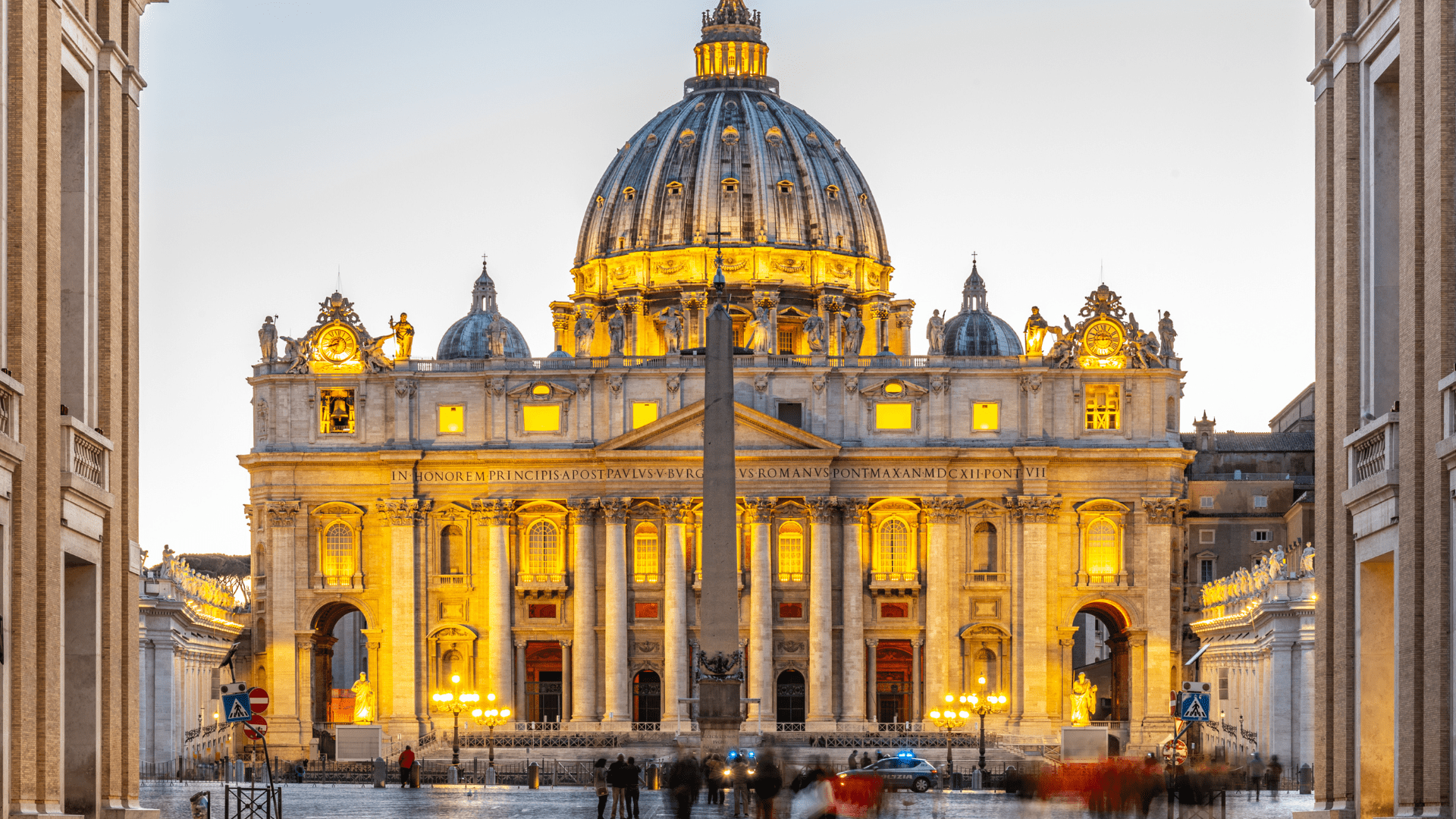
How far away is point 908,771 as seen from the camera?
74062 millimetres

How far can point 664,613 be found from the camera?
10819 cm

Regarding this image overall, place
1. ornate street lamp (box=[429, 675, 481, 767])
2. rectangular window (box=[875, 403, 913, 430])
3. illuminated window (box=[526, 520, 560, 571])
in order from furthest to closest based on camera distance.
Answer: illuminated window (box=[526, 520, 560, 571]) → rectangular window (box=[875, 403, 913, 430]) → ornate street lamp (box=[429, 675, 481, 767])

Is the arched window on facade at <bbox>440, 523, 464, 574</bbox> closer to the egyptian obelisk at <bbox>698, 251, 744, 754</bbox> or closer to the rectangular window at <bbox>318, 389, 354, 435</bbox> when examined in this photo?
the rectangular window at <bbox>318, 389, 354, 435</bbox>

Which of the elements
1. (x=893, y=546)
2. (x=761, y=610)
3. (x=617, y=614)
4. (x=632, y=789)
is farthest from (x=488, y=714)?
(x=632, y=789)

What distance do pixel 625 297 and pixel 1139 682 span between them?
37.5 m

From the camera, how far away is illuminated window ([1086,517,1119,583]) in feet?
356

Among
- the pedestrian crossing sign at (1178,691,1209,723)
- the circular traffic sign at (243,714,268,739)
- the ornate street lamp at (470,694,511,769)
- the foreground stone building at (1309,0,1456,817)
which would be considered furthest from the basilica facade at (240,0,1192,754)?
the foreground stone building at (1309,0,1456,817)

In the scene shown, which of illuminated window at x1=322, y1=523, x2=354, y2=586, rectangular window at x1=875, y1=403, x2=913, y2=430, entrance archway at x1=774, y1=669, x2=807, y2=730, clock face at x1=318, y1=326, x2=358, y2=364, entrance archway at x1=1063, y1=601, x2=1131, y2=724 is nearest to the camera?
entrance archway at x1=1063, y1=601, x2=1131, y2=724

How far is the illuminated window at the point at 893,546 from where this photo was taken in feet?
357

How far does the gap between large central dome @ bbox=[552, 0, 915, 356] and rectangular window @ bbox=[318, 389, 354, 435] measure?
19821mm

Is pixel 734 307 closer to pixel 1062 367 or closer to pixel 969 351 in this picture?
pixel 969 351

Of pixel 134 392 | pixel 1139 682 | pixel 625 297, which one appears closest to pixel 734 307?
pixel 625 297

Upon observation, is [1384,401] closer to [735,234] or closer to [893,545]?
[893,545]

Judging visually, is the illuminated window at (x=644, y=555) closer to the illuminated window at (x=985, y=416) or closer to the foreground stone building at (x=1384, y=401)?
the illuminated window at (x=985, y=416)
